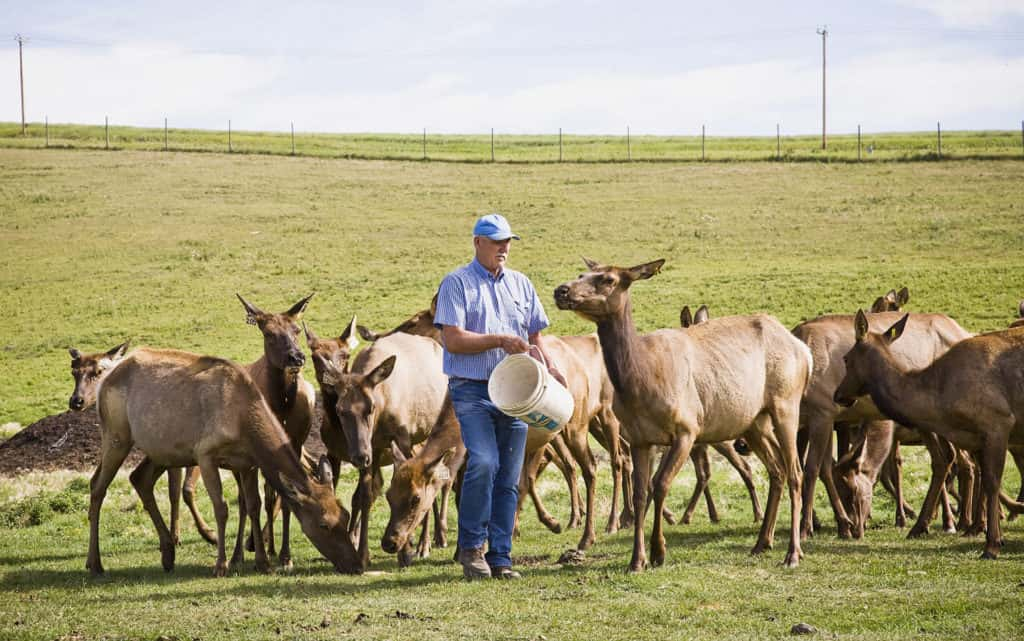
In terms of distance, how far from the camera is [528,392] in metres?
10.7

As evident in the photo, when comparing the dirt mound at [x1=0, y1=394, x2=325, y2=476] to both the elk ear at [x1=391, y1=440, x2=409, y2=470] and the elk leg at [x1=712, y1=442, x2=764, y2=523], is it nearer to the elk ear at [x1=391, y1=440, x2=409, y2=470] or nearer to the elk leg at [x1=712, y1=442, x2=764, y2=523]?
A: the elk leg at [x1=712, y1=442, x2=764, y2=523]

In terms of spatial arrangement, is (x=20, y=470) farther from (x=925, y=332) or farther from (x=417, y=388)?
(x=925, y=332)

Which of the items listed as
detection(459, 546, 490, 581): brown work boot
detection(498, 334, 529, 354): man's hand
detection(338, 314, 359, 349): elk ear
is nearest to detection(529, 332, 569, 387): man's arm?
detection(498, 334, 529, 354): man's hand

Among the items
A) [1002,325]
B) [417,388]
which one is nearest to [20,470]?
[417,388]

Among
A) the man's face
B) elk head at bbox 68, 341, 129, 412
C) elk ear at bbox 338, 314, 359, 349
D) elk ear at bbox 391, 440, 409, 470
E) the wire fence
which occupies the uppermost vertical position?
the wire fence

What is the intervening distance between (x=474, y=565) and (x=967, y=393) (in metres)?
5.18

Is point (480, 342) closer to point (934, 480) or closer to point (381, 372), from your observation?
point (381, 372)

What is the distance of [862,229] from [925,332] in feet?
108

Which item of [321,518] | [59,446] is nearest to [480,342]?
[321,518]

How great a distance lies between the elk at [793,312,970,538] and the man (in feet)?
13.3

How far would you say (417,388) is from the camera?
13914 mm

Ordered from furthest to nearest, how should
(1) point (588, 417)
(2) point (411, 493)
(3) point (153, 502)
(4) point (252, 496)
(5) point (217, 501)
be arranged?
(1) point (588, 417)
(3) point (153, 502)
(4) point (252, 496)
(5) point (217, 501)
(2) point (411, 493)

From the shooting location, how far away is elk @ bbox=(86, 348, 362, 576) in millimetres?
11953

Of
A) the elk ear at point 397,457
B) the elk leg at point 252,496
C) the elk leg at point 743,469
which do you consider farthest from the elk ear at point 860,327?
the elk leg at point 252,496
